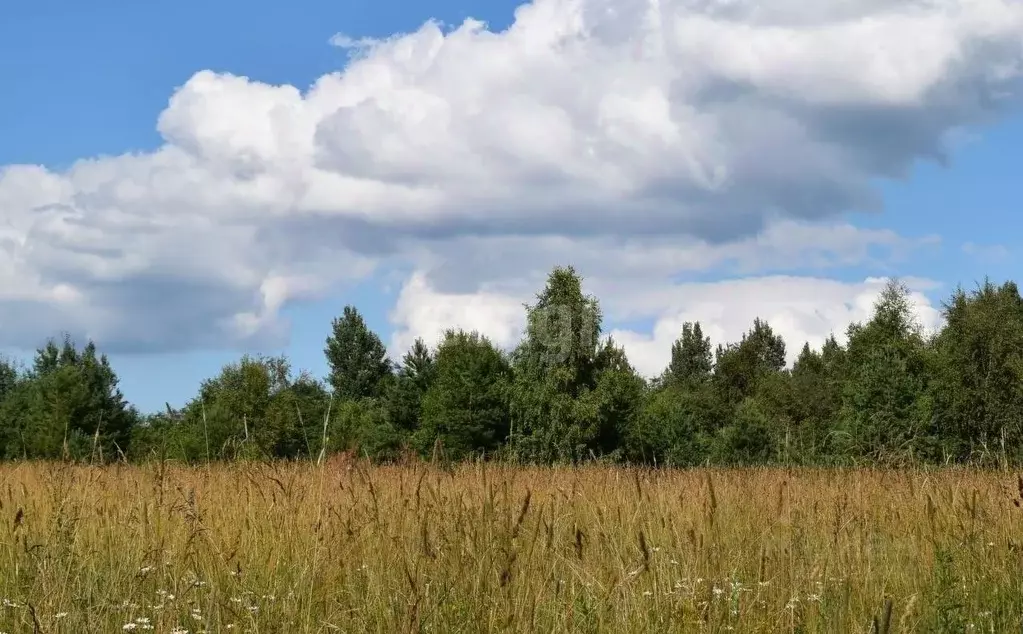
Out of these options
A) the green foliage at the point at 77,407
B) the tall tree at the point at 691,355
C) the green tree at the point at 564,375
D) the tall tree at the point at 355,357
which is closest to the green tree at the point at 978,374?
the green tree at the point at 564,375

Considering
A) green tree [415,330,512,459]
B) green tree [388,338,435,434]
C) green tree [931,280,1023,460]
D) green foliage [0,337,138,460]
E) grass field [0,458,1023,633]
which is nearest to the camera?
grass field [0,458,1023,633]

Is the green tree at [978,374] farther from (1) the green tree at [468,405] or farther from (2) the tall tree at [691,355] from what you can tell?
(2) the tall tree at [691,355]

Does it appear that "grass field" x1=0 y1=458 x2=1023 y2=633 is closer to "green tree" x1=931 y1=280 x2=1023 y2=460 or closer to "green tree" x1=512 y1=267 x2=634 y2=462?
"green tree" x1=512 y1=267 x2=634 y2=462

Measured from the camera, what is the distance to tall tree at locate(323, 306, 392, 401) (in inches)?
3679

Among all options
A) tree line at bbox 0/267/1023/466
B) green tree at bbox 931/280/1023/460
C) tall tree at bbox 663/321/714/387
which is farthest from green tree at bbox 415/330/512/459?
tall tree at bbox 663/321/714/387

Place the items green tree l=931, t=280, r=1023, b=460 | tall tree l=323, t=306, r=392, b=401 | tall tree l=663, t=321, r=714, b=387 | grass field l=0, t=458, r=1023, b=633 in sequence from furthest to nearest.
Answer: tall tree l=663, t=321, r=714, b=387, tall tree l=323, t=306, r=392, b=401, green tree l=931, t=280, r=1023, b=460, grass field l=0, t=458, r=1023, b=633

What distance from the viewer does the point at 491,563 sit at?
12.9 feet

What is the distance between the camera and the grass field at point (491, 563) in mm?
3633

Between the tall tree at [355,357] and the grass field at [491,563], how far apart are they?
Answer: 8758cm

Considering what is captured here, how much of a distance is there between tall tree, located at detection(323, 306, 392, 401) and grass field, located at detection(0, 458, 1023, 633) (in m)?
87.6

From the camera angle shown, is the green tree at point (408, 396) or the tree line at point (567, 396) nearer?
the tree line at point (567, 396)

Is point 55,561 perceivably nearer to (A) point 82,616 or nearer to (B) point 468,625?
(A) point 82,616

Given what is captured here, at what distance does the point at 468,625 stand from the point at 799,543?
7.49 feet

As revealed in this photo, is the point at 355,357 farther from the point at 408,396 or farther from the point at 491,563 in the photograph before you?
the point at 491,563
